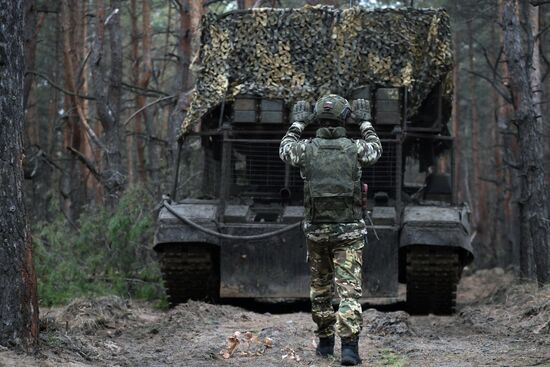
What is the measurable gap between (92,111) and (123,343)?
23.4 metres

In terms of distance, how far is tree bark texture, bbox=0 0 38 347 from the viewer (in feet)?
18.4

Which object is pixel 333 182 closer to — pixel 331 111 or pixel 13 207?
pixel 331 111

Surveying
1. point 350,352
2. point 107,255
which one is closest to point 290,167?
point 107,255

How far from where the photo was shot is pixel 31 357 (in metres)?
5.56

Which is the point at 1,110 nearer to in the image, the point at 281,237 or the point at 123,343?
the point at 123,343

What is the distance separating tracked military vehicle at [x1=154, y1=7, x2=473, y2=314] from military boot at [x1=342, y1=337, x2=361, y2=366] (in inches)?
141

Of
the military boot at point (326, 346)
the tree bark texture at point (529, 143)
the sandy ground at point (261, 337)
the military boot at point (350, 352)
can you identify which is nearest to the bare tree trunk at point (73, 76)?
the tree bark texture at point (529, 143)

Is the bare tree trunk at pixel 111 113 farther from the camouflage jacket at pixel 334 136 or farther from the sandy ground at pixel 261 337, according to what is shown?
the camouflage jacket at pixel 334 136

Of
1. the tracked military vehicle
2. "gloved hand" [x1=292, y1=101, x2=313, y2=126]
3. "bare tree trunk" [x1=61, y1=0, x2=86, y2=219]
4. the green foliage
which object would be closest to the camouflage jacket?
"gloved hand" [x1=292, y1=101, x2=313, y2=126]

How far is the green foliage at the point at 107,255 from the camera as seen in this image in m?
13.0

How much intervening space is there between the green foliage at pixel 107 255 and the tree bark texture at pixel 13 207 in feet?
23.2

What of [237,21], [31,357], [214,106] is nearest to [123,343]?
[31,357]

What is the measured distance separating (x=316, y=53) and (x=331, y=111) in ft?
15.3

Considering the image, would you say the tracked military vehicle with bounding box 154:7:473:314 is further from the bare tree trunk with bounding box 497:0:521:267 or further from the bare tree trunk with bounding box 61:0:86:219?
the bare tree trunk with bounding box 61:0:86:219
